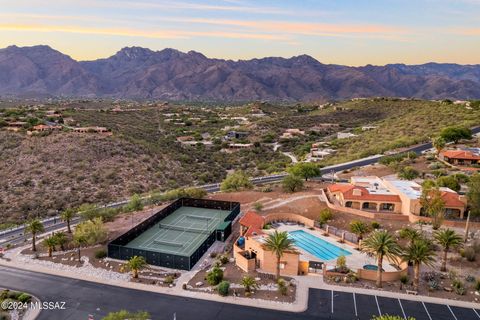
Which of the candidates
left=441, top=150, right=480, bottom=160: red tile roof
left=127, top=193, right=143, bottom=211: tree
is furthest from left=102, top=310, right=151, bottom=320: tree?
left=441, top=150, right=480, bottom=160: red tile roof

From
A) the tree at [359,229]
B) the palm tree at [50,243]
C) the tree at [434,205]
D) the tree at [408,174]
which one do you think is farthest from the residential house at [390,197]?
the palm tree at [50,243]

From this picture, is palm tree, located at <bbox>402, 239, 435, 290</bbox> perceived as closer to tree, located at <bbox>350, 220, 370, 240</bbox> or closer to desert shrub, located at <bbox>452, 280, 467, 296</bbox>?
desert shrub, located at <bbox>452, 280, 467, 296</bbox>

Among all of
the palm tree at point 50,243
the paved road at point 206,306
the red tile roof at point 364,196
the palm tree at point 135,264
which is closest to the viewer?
the paved road at point 206,306

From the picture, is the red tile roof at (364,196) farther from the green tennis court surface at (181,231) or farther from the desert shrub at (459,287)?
the desert shrub at (459,287)

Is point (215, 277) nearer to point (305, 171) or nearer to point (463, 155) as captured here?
point (305, 171)

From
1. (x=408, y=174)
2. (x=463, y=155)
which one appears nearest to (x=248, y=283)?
(x=408, y=174)
